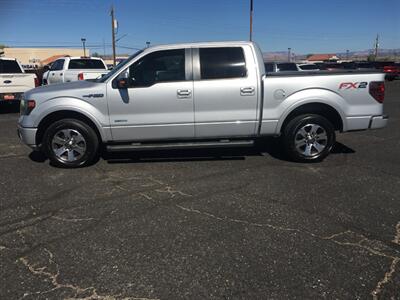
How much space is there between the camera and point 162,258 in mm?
3488

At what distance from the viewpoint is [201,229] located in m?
4.07

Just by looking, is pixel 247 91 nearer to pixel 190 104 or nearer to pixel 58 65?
pixel 190 104

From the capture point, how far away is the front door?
240 inches

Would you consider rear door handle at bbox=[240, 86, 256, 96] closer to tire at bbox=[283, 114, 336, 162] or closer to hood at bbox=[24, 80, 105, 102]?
tire at bbox=[283, 114, 336, 162]

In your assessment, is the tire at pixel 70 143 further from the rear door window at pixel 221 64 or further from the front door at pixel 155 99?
the rear door window at pixel 221 64

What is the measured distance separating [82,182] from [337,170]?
12.6ft

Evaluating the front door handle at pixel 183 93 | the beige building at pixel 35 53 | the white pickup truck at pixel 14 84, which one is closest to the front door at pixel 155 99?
the front door handle at pixel 183 93

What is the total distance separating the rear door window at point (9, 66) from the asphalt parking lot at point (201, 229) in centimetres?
788

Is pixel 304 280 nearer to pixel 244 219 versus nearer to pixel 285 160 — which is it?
pixel 244 219

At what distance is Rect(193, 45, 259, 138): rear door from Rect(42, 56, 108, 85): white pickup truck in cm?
911

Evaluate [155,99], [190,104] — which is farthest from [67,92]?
[190,104]

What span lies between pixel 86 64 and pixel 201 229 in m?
14.0

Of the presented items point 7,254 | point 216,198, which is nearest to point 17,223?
point 7,254

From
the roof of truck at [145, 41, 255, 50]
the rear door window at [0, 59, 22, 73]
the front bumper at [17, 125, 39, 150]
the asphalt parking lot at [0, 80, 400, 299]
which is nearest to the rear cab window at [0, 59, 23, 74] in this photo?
the rear door window at [0, 59, 22, 73]
